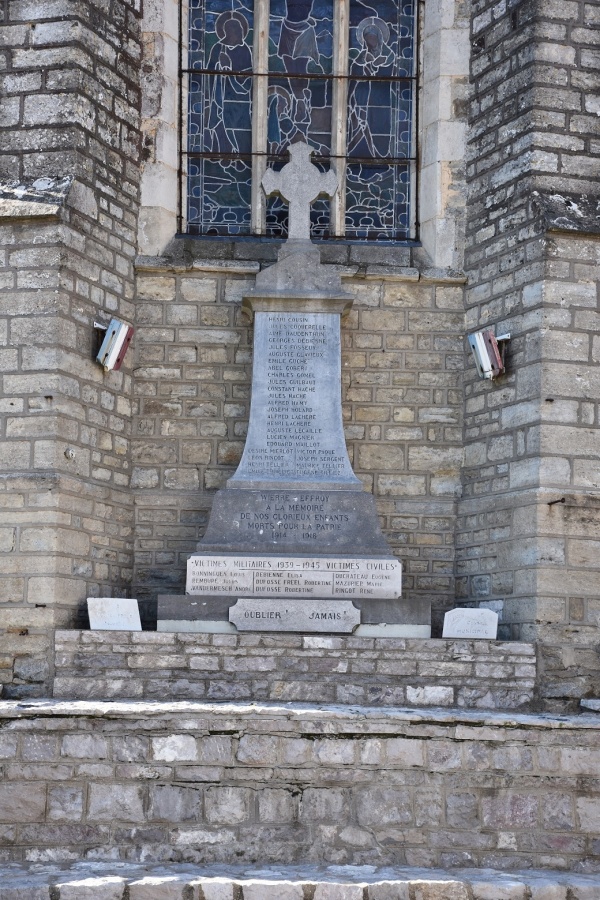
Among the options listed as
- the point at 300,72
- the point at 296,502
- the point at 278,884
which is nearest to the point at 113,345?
the point at 296,502

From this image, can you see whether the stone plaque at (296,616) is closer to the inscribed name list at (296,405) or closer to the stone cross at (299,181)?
the inscribed name list at (296,405)

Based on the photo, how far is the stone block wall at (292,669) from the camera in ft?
29.5

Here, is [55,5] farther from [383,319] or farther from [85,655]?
[85,655]

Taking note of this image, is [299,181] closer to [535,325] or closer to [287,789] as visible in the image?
[535,325]

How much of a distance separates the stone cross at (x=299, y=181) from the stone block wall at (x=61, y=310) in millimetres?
1154

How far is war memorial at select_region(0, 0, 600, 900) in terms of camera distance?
26.2ft

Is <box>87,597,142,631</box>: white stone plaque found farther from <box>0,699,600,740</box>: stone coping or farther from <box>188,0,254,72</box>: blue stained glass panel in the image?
<box>188,0,254,72</box>: blue stained glass panel

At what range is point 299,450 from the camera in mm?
9977

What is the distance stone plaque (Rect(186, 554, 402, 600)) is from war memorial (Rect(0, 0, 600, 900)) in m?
0.02

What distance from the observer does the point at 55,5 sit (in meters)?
10.0

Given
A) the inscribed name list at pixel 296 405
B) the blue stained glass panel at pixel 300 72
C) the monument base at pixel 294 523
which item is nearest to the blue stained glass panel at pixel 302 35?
the blue stained glass panel at pixel 300 72

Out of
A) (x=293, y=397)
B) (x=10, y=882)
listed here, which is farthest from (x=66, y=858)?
(x=293, y=397)

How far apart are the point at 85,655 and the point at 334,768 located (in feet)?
6.39

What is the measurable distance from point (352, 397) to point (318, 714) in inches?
130
